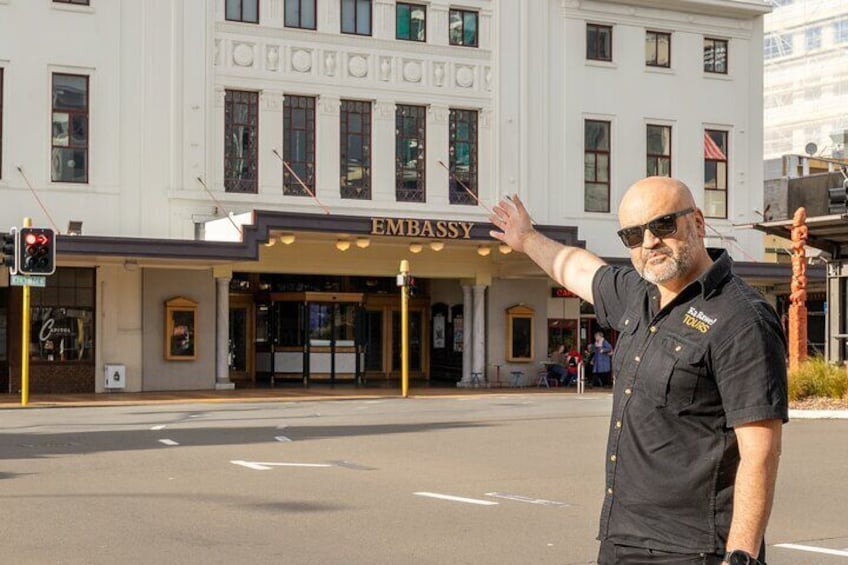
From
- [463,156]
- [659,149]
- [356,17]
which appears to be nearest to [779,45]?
[659,149]

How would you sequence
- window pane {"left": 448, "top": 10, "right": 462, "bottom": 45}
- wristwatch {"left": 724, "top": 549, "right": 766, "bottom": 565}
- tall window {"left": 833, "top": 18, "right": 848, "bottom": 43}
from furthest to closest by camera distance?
1. tall window {"left": 833, "top": 18, "right": 848, "bottom": 43}
2. window pane {"left": 448, "top": 10, "right": 462, "bottom": 45}
3. wristwatch {"left": 724, "top": 549, "right": 766, "bottom": 565}

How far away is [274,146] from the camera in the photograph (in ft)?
119

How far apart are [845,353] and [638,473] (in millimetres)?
25725

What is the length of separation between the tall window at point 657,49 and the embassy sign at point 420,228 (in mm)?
9651

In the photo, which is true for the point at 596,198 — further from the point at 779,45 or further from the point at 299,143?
the point at 779,45

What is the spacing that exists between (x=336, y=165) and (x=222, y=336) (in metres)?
5.27

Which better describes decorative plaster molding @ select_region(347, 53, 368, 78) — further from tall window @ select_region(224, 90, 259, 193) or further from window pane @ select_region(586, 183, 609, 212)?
window pane @ select_region(586, 183, 609, 212)

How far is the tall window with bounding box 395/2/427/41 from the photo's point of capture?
3788 cm

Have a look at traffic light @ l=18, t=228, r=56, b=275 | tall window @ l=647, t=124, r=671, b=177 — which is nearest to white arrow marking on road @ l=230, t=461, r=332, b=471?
traffic light @ l=18, t=228, r=56, b=275

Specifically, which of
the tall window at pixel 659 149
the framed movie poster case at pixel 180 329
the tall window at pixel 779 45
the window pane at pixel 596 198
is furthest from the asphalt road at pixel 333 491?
the tall window at pixel 779 45

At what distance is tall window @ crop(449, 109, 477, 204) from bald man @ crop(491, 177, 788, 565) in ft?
112

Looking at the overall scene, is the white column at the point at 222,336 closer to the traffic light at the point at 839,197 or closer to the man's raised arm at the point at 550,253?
the traffic light at the point at 839,197

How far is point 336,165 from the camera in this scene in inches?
1455

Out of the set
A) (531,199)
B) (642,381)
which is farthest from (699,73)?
(642,381)
